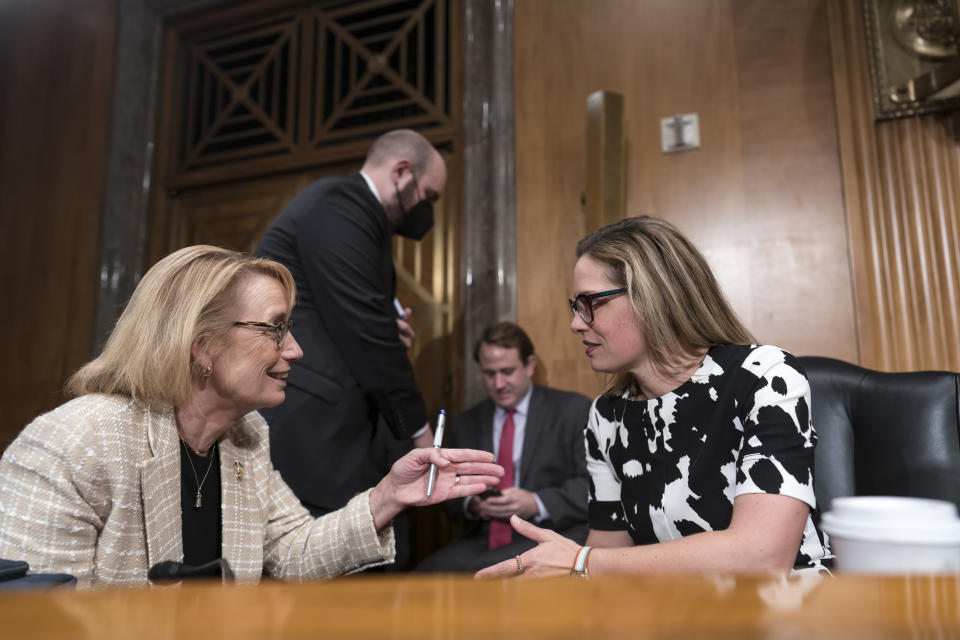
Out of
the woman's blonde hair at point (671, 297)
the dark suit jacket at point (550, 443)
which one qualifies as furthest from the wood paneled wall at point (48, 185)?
the woman's blonde hair at point (671, 297)

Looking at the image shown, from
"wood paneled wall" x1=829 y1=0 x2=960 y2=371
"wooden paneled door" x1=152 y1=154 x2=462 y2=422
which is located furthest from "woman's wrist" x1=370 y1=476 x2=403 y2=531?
"wood paneled wall" x1=829 y1=0 x2=960 y2=371

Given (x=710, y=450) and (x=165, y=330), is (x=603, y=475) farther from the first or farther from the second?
(x=165, y=330)

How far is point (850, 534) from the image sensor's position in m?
0.61

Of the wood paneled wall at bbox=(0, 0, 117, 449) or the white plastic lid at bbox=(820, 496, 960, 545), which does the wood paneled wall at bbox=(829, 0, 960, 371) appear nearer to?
the white plastic lid at bbox=(820, 496, 960, 545)

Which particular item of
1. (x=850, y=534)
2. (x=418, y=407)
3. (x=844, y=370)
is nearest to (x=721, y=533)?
(x=850, y=534)

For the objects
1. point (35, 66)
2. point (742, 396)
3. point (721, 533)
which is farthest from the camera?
point (35, 66)

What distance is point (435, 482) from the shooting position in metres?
1.38

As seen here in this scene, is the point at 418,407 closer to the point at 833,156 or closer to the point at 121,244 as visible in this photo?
the point at 833,156

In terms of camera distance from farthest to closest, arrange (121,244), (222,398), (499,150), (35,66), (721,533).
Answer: (35,66)
(121,244)
(499,150)
(222,398)
(721,533)

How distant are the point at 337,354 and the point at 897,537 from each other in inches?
64.7

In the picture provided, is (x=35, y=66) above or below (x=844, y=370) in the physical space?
above

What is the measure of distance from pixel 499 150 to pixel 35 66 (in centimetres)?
292

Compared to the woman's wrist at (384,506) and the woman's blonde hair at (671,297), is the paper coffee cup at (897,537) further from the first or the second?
the woman's wrist at (384,506)

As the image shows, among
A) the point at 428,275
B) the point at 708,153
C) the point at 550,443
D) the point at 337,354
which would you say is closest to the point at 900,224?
the point at 708,153
